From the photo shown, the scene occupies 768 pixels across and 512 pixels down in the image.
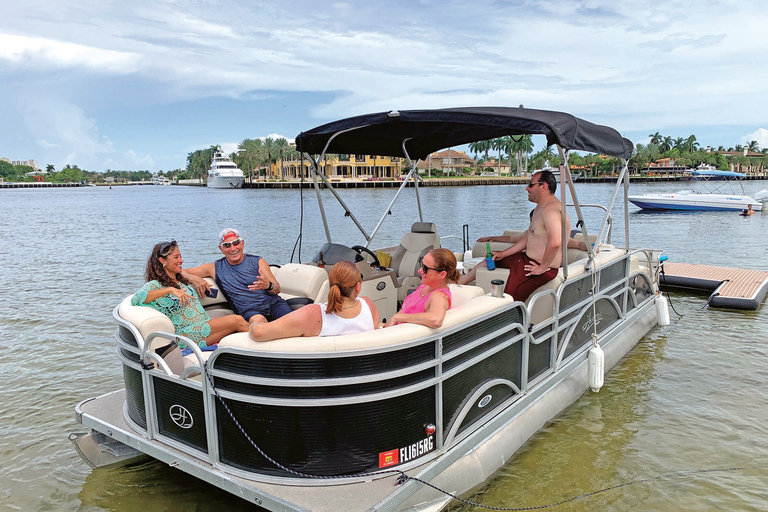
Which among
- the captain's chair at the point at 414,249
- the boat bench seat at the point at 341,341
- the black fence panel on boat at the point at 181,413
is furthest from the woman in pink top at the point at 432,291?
the captain's chair at the point at 414,249

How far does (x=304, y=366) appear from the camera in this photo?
2.89 meters

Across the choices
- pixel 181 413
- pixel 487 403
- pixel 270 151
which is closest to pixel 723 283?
pixel 487 403

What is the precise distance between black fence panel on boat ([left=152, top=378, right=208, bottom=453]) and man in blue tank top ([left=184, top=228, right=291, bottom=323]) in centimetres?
135

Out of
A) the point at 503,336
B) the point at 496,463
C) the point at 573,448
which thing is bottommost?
the point at 573,448

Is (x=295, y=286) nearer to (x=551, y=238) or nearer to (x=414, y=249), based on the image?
(x=414, y=249)

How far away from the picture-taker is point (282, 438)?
2988mm

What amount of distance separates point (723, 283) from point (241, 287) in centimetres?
912

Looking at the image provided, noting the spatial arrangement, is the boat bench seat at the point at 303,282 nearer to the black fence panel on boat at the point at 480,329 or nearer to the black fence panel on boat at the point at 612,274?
the black fence panel on boat at the point at 480,329

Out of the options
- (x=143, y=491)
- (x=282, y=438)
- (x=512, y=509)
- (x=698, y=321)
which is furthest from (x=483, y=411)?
(x=698, y=321)


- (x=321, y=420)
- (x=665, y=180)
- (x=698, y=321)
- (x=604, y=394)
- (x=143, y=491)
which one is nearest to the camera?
(x=321, y=420)

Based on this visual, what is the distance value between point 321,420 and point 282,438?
238 millimetres

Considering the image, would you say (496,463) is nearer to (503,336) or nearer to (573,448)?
(503,336)

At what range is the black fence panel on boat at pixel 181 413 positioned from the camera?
321cm

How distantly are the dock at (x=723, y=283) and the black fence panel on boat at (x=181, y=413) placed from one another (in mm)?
8813
